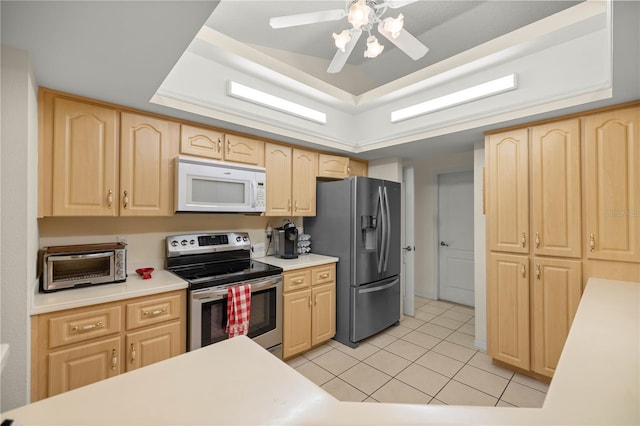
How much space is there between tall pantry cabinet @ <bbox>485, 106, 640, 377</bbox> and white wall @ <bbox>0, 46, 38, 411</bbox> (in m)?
3.18

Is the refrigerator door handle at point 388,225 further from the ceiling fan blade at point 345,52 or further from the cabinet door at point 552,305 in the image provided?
the ceiling fan blade at point 345,52

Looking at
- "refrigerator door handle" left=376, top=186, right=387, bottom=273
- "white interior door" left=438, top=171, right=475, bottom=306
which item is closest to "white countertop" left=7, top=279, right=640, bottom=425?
"refrigerator door handle" left=376, top=186, right=387, bottom=273

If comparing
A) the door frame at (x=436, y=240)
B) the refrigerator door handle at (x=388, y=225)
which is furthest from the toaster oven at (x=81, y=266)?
the door frame at (x=436, y=240)

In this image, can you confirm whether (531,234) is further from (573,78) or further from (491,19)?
(491,19)

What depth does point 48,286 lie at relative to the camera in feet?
5.51

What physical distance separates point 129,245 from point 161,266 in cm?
30

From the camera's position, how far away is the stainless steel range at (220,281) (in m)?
2.02

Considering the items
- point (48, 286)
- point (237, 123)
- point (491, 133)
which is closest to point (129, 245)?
point (48, 286)

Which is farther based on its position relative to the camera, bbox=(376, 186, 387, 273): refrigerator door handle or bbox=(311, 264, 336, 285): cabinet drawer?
bbox=(376, 186, 387, 273): refrigerator door handle

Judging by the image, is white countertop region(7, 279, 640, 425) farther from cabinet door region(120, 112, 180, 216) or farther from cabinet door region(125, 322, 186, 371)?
cabinet door region(120, 112, 180, 216)

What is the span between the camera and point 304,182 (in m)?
3.08

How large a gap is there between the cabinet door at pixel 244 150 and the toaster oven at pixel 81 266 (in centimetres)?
112

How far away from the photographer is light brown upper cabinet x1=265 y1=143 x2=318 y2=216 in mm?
2803

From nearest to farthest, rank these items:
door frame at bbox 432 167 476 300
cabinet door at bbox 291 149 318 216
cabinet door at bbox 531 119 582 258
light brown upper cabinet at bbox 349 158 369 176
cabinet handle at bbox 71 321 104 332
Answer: cabinet handle at bbox 71 321 104 332 < cabinet door at bbox 531 119 582 258 < cabinet door at bbox 291 149 318 216 < light brown upper cabinet at bbox 349 158 369 176 < door frame at bbox 432 167 476 300
